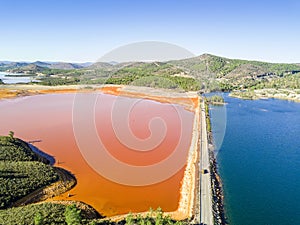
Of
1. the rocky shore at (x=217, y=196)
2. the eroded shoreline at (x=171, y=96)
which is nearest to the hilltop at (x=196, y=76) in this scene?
the eroded shoreline at (x=171, y=96)

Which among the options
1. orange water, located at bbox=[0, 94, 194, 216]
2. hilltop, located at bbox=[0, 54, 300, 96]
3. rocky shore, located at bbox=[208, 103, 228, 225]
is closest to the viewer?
rocky shore, located at bbox=[208, 103, 228, 225]

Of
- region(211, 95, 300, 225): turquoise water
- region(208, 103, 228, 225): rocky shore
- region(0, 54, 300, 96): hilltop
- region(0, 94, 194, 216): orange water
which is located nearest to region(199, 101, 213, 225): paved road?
region(208, 103, 228, 225): rocky shore

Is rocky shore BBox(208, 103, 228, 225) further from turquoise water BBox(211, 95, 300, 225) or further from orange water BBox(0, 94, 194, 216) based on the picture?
orange water BBox(0, 94, 194, 216)

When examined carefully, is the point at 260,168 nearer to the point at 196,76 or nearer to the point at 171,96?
the point at 171,96

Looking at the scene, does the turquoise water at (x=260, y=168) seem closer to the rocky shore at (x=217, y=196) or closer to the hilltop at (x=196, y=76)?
the rocky shore at (x=217, y=196)

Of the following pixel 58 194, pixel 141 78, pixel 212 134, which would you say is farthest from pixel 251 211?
pixel 141 78

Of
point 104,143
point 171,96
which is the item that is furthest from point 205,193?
point 171,96
